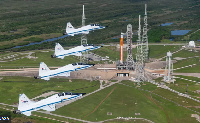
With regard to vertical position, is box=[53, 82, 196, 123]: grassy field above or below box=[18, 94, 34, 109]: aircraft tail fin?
below

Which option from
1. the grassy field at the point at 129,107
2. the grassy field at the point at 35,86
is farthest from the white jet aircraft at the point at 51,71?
the grassy field at the point at 129,107

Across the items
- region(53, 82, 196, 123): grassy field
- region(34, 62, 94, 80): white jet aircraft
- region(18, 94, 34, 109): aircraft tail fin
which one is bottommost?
region(53, 82, 196, 123): grassy field

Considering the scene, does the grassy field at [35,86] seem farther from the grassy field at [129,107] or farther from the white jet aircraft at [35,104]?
the white jet aircraft at [35,104]

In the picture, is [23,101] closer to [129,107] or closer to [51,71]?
[51,71]

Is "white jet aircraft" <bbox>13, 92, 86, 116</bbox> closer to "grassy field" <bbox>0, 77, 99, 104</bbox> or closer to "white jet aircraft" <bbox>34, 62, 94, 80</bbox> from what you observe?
"white jet aircraft" <bbox>34, 62, 94, 80</bbox>

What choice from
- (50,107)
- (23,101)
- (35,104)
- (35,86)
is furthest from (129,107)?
(35,86)

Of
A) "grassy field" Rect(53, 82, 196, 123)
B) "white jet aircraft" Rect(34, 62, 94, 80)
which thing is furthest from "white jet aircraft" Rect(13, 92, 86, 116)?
"white jet aircraft" Rect(34, 62, 94, 80)

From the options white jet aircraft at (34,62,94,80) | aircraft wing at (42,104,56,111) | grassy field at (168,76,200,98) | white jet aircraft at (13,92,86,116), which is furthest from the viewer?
grassy field at (168,76,200,98)
